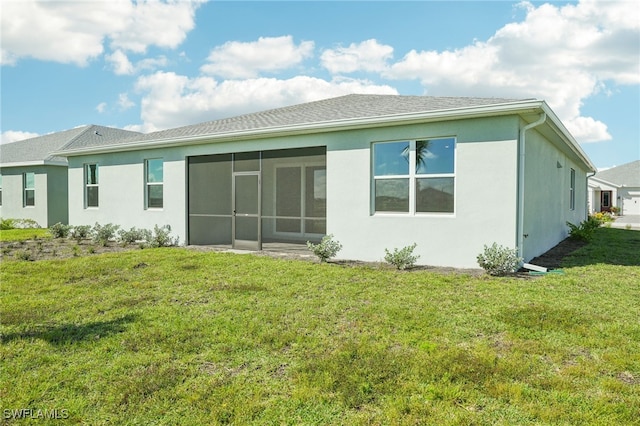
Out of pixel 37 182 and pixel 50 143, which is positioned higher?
pixel 50 143

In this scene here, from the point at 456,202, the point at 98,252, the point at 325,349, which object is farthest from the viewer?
the point at 98,252

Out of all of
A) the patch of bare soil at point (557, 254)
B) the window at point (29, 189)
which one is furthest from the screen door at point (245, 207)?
the window at point (29, 189)

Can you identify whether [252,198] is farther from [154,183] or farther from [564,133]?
[564,133]

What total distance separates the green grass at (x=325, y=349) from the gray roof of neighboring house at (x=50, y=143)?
14.2 m

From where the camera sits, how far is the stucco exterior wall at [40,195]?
59.6ft

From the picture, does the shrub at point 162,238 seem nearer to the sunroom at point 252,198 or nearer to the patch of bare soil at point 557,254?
the sunroom at point 252,198

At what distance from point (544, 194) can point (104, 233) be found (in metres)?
12.7

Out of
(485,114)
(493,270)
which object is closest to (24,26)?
(485,114)

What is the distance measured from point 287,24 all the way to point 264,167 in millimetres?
4444

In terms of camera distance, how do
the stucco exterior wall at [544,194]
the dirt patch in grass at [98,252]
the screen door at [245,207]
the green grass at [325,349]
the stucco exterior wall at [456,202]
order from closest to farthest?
the green grass at [325,349]
the stucco exterior wall at [456,202]
the dirt patch in grass at [98,252]
the stucco exterior wall at [544,194]
the screen door at [245,207]

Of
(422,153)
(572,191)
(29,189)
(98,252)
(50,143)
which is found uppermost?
(50,143)

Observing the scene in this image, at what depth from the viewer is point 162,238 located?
459 inches

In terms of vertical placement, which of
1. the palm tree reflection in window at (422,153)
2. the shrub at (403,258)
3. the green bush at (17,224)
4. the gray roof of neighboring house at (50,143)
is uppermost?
the gray roof of neighboring house at (50,143)

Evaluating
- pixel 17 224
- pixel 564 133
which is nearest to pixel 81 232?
pixel 17 224
